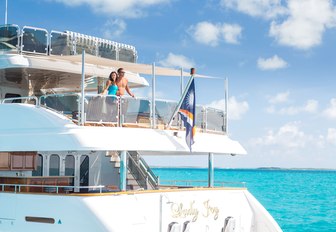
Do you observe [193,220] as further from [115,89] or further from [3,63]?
[3,63]

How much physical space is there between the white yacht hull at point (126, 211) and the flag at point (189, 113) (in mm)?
1303

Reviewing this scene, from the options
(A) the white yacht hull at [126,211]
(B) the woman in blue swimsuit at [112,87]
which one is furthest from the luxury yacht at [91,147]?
(B) the woman in blue swimsuit at [112,87]

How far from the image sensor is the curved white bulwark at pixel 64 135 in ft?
41.1

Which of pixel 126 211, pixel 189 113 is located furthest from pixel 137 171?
pixel 126 211

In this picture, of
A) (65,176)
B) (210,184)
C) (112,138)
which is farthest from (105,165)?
(112,138)

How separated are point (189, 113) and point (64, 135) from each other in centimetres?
319

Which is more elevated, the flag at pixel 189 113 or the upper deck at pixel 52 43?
the upper deck at pixel 52 43

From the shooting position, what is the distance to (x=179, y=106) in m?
14.3

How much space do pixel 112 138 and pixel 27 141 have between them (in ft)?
6.43

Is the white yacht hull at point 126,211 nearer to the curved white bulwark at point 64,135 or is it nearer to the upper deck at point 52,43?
the curved white bulwark at point 64,135

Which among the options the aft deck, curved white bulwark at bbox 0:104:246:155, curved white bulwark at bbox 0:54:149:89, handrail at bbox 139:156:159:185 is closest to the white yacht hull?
curved white bulwark at bbox 0:104:246:155

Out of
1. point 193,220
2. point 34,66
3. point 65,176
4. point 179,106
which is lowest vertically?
point 193,220

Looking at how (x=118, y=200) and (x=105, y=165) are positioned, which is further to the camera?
(x=105, y=165)

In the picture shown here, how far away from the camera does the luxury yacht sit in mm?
12508
